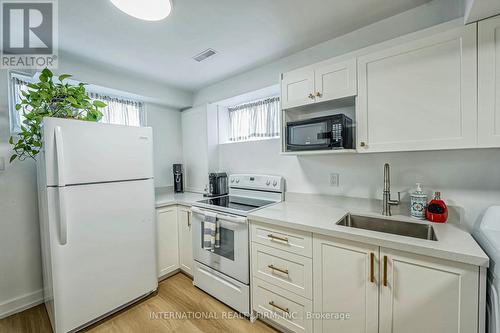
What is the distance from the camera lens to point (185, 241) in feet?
7.94

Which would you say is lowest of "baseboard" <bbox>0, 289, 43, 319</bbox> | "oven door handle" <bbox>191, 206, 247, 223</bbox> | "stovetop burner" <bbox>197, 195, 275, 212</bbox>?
"baseboard" <bbox>0, 289, 43, 319</bbox>

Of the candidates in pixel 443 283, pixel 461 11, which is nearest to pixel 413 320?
pixel 443 283

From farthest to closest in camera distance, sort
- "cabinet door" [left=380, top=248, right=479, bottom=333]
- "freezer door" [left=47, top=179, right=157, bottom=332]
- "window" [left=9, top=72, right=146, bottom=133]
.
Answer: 1. "window" [left=9, top=72, right=146, bottom=133]
2. "freezer door" [left=47, top=179, right=157, bottom=332]
3. "cabinet door" [left=380, top=248, right=479, bottom=333]

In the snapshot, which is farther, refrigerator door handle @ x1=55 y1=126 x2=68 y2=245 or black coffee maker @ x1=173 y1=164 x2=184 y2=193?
black coffee maker @ x1=173 y1=164 x2=184 y2=193

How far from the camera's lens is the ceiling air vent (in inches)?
78.8

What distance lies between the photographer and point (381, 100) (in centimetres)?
140

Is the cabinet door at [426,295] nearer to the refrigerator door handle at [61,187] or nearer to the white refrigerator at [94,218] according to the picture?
the white refrigerator at [94,218]

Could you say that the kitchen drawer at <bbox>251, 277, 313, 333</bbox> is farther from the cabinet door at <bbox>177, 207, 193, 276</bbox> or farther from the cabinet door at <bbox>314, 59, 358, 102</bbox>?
the cabinet door at <bbox>314, 59, 358, 102</bbox>

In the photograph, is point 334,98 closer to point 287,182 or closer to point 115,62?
point 287,182

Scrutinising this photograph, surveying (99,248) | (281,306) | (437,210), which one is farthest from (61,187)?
(437,210)

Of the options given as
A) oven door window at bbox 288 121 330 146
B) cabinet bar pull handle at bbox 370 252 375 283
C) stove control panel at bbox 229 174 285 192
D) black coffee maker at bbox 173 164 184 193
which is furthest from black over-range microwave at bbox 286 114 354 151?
black coffee maker at bbox 173 164 184 193

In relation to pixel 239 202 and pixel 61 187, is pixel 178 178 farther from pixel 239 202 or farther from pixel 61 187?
pixel 61 187

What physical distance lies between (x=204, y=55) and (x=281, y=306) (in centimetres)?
240

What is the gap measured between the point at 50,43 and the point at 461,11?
124 inches
